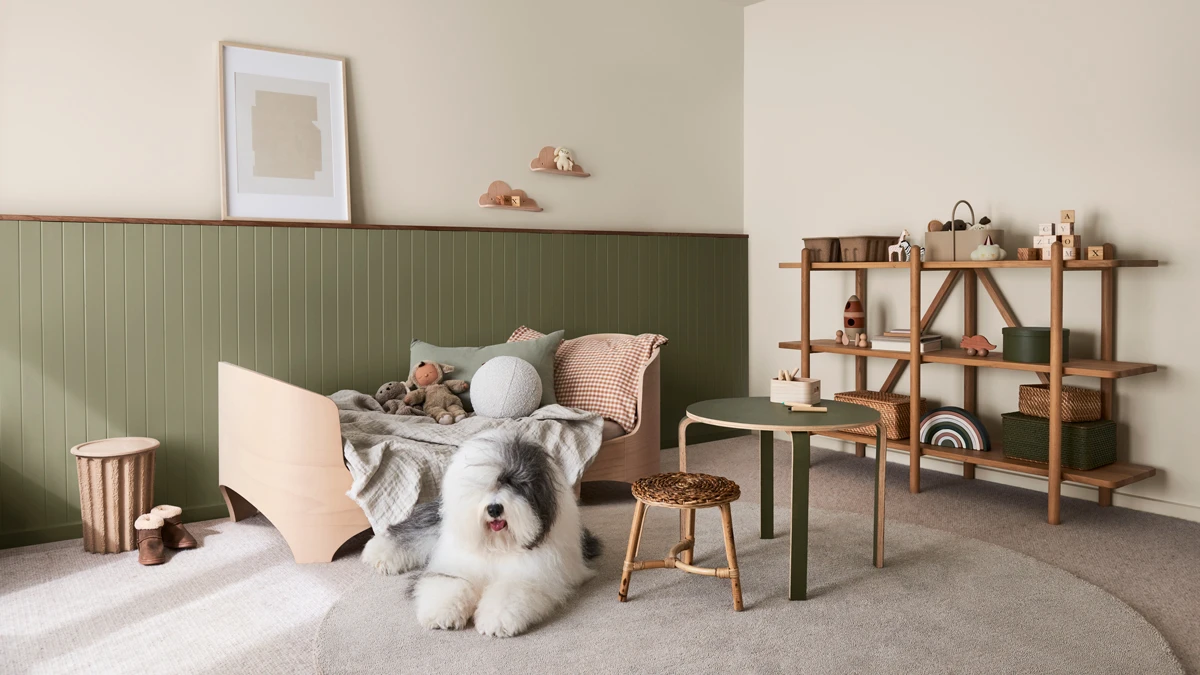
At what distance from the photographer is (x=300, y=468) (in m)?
3.02

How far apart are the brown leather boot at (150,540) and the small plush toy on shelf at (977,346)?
3.35 m

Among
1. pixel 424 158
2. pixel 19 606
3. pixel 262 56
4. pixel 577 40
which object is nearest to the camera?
pixel 19 606

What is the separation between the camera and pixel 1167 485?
3668 millimetres

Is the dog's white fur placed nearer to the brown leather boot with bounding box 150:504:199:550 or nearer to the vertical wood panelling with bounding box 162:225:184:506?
the vertical wood panelling with bounding box 162:225:184:506

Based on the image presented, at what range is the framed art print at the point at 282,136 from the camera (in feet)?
12.2

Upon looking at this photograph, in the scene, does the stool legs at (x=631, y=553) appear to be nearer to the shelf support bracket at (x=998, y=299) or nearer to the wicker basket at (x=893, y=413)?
the wicker basket at (x=893, y=413)

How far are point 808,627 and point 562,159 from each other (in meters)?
2.81

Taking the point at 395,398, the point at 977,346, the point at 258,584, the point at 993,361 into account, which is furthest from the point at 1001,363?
the point at 258,584

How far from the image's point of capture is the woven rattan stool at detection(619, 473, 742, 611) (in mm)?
2553

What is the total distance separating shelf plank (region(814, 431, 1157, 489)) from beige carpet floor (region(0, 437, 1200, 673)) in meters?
0.18

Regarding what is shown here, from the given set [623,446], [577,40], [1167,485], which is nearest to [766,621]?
[623,446]

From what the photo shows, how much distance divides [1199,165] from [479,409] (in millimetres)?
2976

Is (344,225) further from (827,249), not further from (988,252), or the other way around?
(988,252)

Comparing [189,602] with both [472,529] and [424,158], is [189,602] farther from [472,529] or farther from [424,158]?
[424,158]
